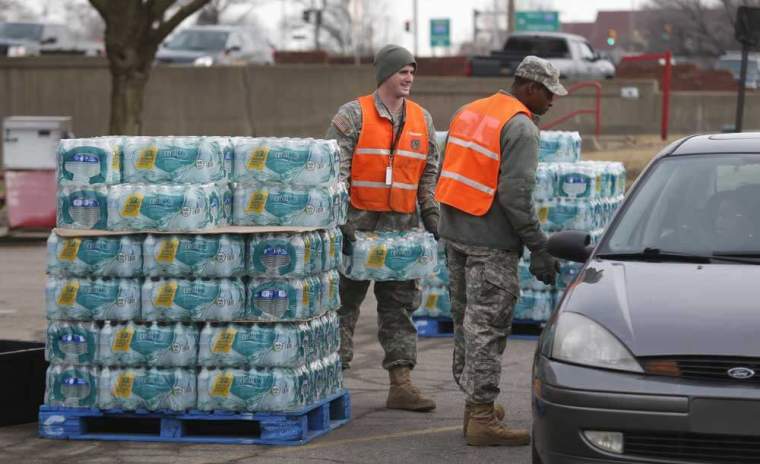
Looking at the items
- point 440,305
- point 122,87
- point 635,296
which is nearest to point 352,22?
point 122,87

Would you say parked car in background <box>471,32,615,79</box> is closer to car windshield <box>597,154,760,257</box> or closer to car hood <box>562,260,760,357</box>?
car windshield <box>597,154,760,257</box>

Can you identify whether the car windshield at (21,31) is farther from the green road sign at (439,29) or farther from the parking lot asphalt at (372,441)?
the green road sign at (439,29)

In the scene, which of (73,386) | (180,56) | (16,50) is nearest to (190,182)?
(73,386)

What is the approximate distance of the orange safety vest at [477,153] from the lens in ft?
25.5

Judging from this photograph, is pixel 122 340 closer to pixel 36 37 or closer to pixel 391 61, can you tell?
A: pixel 391 61

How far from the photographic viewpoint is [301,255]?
7.90 m

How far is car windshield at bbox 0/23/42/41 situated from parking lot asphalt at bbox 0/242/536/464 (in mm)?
32879

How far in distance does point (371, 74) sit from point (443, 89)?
4.99 feet

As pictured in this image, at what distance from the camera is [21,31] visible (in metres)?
42.2

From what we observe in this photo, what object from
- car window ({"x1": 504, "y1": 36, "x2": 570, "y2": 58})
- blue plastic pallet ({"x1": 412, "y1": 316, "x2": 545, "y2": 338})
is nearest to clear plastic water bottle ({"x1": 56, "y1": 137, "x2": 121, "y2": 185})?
blue plastic pallet ({"x1": 412, "y1": 316, "x2": 545, "y2": 338})

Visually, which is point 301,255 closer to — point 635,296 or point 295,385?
point 295,385

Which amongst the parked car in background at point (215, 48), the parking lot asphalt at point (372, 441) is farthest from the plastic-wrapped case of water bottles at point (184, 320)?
the parked car in background at point (215, 48)

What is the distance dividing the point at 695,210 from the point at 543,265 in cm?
110

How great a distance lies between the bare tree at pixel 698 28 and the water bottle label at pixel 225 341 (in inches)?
2227
